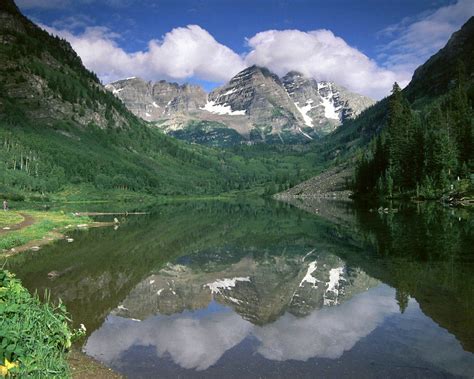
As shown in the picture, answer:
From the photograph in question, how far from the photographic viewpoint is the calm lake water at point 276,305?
18.2 m

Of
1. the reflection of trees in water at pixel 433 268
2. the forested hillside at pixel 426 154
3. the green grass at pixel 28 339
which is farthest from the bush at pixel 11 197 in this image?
the green grass at pixel 28 339

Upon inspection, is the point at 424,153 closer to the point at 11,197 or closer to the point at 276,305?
the point at 276,305

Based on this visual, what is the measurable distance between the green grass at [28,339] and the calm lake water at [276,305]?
3208 millimetres

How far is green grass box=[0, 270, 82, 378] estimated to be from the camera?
1319cm

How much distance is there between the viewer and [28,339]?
14.6 metres

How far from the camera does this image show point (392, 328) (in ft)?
72.6

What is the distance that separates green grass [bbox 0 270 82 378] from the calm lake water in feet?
10.5

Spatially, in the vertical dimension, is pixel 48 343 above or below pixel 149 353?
above

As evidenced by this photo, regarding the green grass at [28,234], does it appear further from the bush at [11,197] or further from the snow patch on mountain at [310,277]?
the bush at [11,197]

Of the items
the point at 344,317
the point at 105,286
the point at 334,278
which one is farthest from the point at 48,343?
the point at 334,278

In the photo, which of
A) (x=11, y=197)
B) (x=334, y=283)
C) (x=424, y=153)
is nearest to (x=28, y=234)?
(x=334, y=283)

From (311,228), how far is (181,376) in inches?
2536

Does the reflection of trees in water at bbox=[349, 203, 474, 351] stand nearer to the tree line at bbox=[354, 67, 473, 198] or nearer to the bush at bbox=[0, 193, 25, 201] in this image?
the tree line at bbox=[354, 67, 473, 198]

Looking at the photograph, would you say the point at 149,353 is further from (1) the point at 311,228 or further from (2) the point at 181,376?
(1) the point at 311,228
